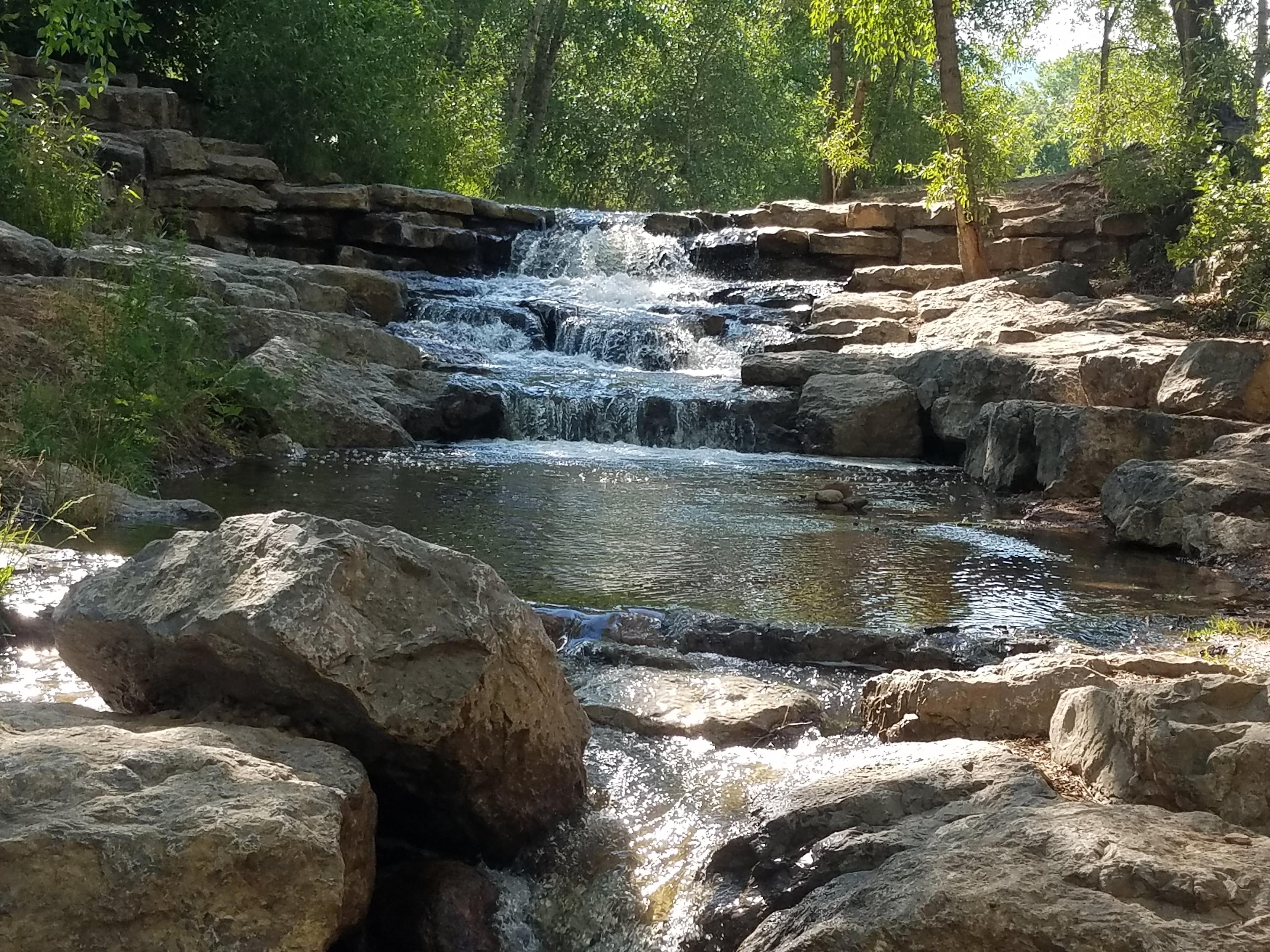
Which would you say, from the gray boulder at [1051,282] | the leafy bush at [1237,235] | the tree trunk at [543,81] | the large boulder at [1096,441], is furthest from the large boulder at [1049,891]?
the tree trunk at [543,81]

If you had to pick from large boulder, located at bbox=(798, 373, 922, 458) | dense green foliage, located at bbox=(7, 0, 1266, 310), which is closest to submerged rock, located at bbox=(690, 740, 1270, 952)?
dense green foliage, located at bbox=(7, 0, 1266, 310)

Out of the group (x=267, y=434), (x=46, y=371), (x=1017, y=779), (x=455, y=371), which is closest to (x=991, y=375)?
(x=455, y=371)

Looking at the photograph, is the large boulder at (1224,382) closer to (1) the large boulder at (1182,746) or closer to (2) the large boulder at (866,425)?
(2) the large boulder at (866,425)

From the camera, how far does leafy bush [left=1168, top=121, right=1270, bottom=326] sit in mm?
10383

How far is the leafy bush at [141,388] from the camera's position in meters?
6.36

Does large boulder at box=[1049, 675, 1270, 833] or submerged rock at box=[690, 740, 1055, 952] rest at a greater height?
large boulder at box=[1049, 675, 1270, 833]

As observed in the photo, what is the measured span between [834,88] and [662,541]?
1621 cm

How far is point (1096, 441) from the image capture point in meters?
7.99

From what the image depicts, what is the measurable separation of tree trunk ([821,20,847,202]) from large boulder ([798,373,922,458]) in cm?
1026

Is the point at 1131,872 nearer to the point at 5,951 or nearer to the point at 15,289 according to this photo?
the point at 5,951

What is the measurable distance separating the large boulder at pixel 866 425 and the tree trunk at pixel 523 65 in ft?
54.1

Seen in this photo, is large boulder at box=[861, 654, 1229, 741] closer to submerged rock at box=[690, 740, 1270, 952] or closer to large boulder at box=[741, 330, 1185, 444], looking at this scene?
submerged rock at box=[690, 740, 1270, 952]

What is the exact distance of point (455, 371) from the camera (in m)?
11.4

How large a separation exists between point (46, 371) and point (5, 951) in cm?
637
